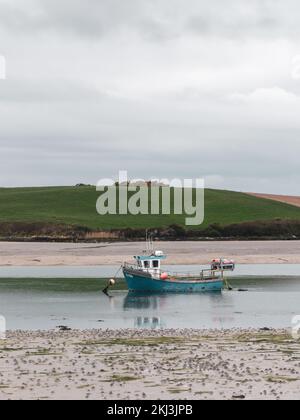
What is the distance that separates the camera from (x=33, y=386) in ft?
79.7

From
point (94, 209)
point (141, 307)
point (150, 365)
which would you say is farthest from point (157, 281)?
point (94, 209)

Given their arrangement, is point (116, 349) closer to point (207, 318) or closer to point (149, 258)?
point (207, 318)

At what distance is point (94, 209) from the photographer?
548 feet

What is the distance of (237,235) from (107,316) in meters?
90.0

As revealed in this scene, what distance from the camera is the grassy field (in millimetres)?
147000

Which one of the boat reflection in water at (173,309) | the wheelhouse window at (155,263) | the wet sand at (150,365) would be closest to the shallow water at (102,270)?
the wheelhouse window at (155,263)

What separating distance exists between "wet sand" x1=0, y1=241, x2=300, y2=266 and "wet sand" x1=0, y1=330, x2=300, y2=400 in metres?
56.5

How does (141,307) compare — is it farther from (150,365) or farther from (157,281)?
(150,365)

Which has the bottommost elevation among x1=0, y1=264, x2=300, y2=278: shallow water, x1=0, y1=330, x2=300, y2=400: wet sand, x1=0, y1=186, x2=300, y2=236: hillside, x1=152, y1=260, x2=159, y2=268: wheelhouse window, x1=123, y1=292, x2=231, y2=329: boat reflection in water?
x1=0, y1=330, x2=300, y2=400: wet sand

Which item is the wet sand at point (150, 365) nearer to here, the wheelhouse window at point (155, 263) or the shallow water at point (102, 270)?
the wheelhouse window at point (155, 263)

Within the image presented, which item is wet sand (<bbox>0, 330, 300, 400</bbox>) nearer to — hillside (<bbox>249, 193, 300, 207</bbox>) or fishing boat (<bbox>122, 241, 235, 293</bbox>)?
fishing boat (<bbox>122, 241, 235, 293</bbox>)

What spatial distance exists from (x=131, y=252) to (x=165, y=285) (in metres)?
38.8

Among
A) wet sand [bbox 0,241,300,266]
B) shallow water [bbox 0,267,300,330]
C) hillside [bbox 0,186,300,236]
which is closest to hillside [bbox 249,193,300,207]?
hillside [bbox 0,186,300,236]

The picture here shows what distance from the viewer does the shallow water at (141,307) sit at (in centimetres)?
4378
